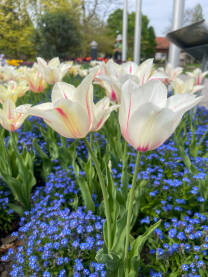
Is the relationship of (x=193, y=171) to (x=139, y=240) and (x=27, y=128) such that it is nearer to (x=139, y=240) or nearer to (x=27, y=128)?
(x=139, y=240)

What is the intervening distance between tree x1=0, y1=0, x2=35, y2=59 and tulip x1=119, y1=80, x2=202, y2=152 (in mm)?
11867

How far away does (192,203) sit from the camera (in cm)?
171

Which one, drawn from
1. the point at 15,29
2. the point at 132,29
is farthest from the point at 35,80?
the point at 132,29

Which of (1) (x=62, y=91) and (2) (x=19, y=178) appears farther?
(2) (x=19, y=178)

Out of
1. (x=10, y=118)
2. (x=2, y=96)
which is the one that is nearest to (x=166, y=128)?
(x=10, y=118)

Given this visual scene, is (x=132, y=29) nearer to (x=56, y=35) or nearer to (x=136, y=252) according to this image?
(x=56, y=35)

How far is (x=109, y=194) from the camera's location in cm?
128

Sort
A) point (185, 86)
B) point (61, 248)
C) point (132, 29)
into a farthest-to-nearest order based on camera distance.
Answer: point (132, 29) → point (185, 86) → point (61, 248)

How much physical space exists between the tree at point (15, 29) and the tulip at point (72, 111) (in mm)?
11692

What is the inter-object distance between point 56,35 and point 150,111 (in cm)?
1478

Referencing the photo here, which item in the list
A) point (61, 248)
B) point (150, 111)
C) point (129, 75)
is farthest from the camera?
point (61, 248)

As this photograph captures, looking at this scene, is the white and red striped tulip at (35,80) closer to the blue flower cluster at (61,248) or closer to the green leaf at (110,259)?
the blue flower cluster at (61,248)

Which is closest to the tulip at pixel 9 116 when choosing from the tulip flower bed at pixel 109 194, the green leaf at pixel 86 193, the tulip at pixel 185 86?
the tulip flower bed at pixel 109 194

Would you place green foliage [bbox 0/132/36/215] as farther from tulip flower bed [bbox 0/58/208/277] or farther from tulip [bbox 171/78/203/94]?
tulip [bbox 171/78/203/94]
